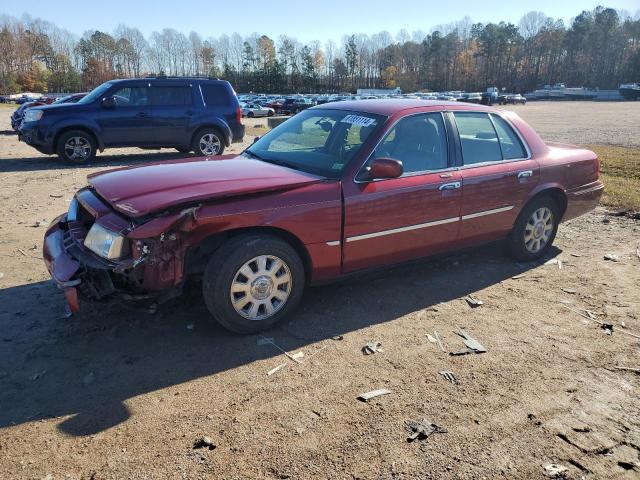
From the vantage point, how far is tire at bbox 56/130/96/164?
11484mm

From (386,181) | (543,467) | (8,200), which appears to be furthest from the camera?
(8,200)

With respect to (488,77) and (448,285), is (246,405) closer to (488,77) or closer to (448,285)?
(448,285)

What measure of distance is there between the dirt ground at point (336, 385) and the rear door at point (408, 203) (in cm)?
47

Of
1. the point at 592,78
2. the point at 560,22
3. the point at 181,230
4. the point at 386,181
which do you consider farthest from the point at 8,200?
the point at 560,22

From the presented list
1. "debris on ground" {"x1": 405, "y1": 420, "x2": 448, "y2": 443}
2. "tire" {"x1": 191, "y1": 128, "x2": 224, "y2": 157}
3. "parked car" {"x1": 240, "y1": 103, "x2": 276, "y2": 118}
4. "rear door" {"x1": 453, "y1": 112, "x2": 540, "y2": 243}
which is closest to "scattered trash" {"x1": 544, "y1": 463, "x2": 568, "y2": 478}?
"debris on ground" {"x1": 405, "y1": 420, "x2": 448, "y2": 443}

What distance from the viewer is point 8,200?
8.09 m

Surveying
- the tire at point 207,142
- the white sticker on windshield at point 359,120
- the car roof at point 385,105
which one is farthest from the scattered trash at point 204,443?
the tire at point 207,142

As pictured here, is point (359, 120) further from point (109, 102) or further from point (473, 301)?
point (109, 102)

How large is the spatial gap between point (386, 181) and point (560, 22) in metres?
163

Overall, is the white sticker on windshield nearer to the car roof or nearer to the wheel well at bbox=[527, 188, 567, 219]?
the car roof

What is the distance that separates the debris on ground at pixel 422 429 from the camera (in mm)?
2805

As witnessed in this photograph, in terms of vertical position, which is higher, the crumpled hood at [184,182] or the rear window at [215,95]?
the rear window at [215,95]

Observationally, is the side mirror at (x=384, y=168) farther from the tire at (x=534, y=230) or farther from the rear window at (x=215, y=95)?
the rear window at (x=215, y=95)

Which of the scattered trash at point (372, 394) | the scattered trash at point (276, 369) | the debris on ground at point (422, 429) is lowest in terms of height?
the debris on ground at point (422, 429)
